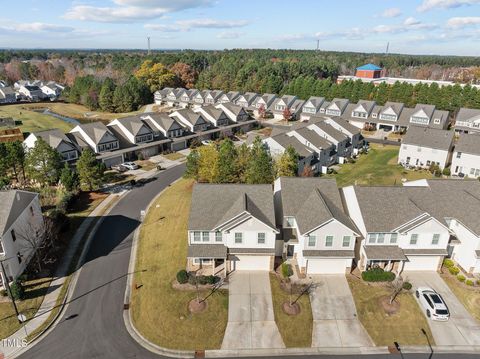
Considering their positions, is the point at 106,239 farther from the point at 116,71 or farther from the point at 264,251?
the point at 116,71

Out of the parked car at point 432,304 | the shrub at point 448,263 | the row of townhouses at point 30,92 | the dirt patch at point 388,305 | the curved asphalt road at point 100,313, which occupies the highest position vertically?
the row of townhouses at point 30,92

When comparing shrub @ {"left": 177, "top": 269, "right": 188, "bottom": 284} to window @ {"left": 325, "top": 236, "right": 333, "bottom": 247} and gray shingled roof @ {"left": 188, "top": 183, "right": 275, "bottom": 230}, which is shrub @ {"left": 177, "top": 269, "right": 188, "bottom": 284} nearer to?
gray shingled roof @ {"left": 188, "top": 183, "right": 275, "bottom": 230}

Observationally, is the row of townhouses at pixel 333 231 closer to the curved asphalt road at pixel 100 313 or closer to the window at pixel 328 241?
the window at pixel 328 241

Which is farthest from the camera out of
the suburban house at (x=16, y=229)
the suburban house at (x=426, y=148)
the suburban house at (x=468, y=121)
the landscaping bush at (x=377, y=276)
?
the suburban house at (x=468, y=121)

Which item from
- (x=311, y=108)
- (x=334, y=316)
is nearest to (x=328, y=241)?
(x=334, y=316)

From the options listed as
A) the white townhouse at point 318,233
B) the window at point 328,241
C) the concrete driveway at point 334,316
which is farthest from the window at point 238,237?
the window at point 328,241

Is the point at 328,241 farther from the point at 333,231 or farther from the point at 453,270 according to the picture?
the point at 453,270

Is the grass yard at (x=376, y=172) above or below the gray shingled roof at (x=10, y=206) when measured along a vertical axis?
below
